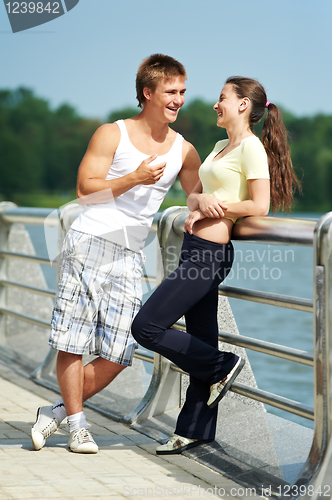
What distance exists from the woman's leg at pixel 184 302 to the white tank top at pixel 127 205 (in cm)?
42

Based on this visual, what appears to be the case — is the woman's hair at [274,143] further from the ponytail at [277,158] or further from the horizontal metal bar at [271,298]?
the horizontal metal bar at [271,298]

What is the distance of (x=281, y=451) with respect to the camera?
3.08 metres

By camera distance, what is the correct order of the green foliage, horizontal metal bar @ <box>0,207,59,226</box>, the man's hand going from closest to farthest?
the man's hand → horizontal metal bar @ <box>0,207,59,226</box> → the green foliage

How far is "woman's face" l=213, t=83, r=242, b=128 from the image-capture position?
10.6 feet

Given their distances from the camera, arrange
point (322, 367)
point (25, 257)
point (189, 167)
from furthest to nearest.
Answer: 1. point (25, 257)
2. point (189, 167)
3. point (322, 367)

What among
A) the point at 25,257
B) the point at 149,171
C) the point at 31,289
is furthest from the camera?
the point at 25,257

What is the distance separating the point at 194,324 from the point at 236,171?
812mm

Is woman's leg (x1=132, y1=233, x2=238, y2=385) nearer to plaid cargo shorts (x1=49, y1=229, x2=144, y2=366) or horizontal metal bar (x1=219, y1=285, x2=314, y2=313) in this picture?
horizontal metal bar (x1=219, y1=285, x2=314, y2=313)

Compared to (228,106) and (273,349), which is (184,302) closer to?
(273,349)

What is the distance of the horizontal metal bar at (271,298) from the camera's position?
282 centimetres

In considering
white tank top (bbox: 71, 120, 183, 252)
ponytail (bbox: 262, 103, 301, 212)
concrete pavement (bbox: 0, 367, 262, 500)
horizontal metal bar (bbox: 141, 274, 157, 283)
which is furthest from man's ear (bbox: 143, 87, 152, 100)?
Answer: concrete pavement (bbox: 0, 367, 262, 500)

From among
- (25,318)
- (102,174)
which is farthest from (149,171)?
(25,318)

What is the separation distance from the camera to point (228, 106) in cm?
324

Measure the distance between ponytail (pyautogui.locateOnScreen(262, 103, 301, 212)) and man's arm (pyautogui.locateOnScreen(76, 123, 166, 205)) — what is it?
530 mm
